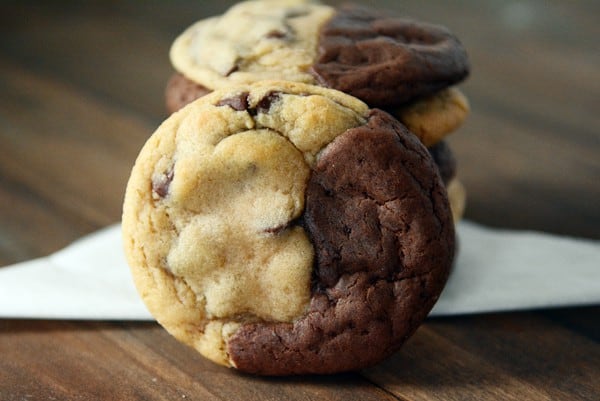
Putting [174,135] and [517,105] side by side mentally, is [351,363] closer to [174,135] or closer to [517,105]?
[174,135]

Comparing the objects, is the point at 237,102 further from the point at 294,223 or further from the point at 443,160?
the point at 443,160

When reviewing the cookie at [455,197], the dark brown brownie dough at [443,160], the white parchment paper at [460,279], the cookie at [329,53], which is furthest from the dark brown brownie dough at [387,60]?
the white parchment paper at [460,279]

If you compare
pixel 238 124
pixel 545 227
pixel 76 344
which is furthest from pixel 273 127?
pixel 545 227

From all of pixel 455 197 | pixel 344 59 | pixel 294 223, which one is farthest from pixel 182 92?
pixel 455 197

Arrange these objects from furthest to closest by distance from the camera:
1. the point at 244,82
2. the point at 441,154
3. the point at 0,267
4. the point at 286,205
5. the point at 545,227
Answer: the point at 545,227
the point at 0,267
the point at 441,154
the point at 244,82
the point at 286,205

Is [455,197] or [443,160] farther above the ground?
[443,160]

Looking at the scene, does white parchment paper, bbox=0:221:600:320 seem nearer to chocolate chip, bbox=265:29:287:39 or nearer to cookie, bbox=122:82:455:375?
cookie, bbox=122:82:455:375

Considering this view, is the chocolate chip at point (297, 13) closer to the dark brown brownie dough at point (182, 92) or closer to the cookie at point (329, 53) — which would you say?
the cookie at point (329, 53)
